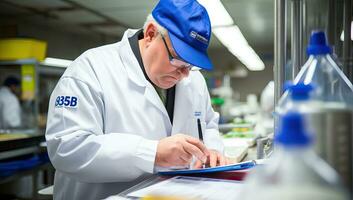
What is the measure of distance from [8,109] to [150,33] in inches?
175

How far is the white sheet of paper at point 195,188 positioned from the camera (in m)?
0.93

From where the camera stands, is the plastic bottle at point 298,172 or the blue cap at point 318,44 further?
the blue cap at point 318,44

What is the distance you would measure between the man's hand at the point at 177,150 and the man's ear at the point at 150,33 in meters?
0.49

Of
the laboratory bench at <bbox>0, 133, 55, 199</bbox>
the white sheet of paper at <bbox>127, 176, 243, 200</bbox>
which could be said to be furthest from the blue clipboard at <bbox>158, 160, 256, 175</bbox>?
the laboratory bench at <bbox>0, 133, 55, 199</bbox>

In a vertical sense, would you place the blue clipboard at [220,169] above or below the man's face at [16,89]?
below

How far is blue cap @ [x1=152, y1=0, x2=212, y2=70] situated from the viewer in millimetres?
1297

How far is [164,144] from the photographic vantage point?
1.15 meters

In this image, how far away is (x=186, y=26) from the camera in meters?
1.30

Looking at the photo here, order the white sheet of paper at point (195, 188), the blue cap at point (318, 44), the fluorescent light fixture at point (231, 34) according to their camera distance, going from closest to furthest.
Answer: the blue cap at point (318, 44), the white sheet of paper at point (195, 188), the fluorescent light fixture at point (231, 34)

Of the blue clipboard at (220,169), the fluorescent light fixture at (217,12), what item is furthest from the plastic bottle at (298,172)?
the fluorescent light fixture at (217,12)

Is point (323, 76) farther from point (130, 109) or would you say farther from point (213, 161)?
point (130, 109)

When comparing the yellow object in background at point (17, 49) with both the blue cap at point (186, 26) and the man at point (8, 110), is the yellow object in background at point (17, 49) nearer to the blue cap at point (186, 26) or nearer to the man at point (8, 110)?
the man at point (8, 110)

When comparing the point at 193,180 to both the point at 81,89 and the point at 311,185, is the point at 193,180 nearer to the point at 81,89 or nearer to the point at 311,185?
the point at 81,89

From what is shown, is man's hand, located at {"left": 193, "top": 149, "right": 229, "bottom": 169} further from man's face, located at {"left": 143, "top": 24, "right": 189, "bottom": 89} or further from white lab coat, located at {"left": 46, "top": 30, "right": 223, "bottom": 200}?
man's face, located at {"left": 143, "top": 24, "right": 189, "bottom": 89}
